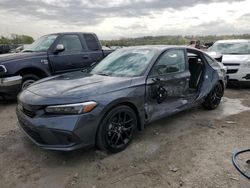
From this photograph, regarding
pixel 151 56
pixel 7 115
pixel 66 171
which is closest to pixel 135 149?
pixel 66 171

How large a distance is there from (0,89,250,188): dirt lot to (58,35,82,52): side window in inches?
117

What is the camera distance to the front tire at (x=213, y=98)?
5.32 metres

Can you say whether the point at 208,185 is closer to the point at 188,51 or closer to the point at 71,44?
the point at 188,51

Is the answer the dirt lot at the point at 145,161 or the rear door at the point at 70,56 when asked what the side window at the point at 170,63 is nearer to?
the dirt lot at the point at 145,161

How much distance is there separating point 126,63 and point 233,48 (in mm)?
6386

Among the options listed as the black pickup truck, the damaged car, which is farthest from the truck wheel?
the damaged car

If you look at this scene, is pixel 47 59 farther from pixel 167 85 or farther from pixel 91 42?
pixel 167 85

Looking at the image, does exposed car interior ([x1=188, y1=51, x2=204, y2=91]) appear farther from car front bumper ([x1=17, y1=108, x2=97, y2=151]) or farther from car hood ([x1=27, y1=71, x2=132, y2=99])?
car front bumper ([x1=17, y1=108, x2=97, y2=151])

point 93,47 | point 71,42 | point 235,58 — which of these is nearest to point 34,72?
point 71,42

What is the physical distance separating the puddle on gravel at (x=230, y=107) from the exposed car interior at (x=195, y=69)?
0.85 metres

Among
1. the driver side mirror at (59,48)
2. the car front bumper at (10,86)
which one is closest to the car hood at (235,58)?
the driver side mirror at (59,48)

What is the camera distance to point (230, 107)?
5.82 m

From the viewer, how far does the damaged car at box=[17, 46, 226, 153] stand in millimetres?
2924

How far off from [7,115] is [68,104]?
283cm
